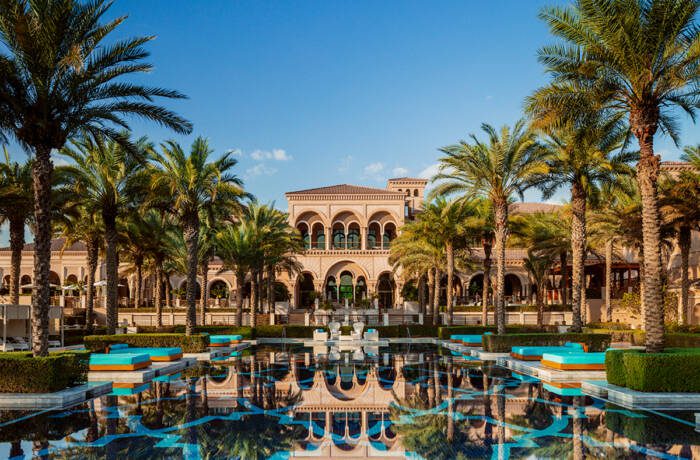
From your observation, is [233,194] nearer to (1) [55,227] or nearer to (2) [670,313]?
(1) [55,227]

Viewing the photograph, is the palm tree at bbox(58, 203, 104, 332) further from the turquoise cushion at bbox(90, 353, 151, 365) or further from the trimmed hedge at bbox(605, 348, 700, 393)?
the trimmed hedge at bbox(605, 348, 700, 393)

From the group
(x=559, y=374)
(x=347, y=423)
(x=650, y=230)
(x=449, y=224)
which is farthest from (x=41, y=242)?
(x=449, y=224)

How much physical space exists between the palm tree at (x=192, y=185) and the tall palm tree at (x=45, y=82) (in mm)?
8049

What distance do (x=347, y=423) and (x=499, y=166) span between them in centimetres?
1616

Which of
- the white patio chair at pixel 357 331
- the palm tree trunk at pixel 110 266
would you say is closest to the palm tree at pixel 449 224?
the white patio chair at pixel 357 331

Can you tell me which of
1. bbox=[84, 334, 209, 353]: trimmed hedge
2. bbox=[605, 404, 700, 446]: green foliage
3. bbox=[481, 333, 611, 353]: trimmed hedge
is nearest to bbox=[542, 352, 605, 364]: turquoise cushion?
bbox=[605, 404, 700, 446]: green foliage

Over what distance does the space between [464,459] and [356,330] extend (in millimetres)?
24592

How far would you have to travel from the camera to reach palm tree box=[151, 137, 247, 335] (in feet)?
76.7

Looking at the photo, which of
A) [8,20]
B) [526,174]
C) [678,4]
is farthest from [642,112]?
[8,20]

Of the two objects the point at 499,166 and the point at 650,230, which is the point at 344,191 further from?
the point at 650,230

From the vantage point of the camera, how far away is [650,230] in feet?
45.5

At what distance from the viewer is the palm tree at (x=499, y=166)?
2331cm

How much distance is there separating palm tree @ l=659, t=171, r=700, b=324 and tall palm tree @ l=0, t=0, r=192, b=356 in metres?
21.7

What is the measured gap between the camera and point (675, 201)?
83.4 feet
